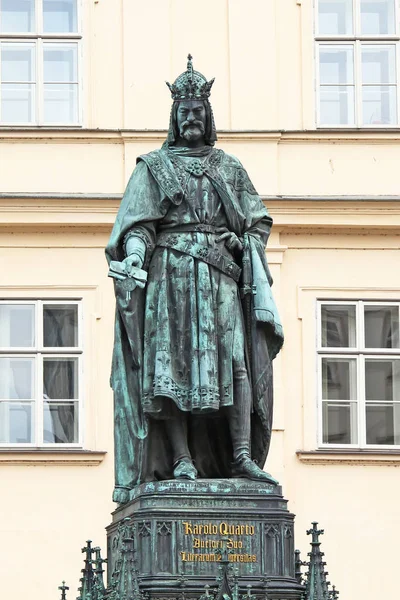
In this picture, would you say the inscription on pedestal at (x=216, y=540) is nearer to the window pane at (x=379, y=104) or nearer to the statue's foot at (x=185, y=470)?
Result: the statue's foot at (x=185, y=470)

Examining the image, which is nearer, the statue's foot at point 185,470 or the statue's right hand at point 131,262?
the statue's foot at point 185,470

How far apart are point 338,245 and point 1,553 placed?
4785 millimetres

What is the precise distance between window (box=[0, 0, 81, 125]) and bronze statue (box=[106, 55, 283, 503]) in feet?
39.9

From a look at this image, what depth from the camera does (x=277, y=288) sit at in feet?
86.8

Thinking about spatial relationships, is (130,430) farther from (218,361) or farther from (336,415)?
(336,415)

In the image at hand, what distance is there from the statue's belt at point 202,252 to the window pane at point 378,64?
12765 millimetres

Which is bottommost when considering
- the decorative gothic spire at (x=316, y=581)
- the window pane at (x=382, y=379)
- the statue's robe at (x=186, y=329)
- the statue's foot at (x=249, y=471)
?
the decorative gothic spire at (x=316, y=581)

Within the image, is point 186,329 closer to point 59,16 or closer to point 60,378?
point 60,378

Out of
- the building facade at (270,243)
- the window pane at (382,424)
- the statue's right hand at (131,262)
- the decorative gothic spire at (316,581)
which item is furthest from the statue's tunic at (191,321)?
the window pane at (382,424)

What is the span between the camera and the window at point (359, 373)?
25.9m

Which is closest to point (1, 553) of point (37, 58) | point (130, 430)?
point (37, 58)

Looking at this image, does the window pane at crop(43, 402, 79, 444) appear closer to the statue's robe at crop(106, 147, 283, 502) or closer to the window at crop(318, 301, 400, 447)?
the window at crop(318, 301, 400, 447)

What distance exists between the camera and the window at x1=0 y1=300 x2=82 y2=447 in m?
25.8

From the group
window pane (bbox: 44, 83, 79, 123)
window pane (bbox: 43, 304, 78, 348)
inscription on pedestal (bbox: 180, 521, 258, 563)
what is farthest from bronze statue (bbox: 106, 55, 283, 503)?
window pane (bbox: 44, 83, 79, 123)
